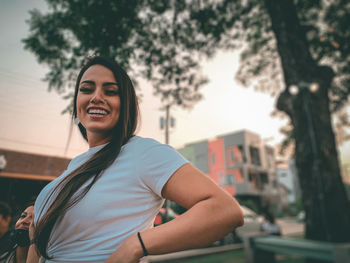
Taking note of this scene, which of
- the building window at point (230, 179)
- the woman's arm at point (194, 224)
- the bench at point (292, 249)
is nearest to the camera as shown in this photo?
the woman's arm at point (194, 224)

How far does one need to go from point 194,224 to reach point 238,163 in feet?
121

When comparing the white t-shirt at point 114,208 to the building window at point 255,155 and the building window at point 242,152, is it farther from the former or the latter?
the building window at point 255,155

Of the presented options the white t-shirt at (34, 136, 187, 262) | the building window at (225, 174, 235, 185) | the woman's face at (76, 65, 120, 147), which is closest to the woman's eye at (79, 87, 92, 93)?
the woman's face at (76, 65, 120, 147)

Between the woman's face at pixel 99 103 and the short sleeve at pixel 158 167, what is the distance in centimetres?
45

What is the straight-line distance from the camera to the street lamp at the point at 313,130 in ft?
18.5

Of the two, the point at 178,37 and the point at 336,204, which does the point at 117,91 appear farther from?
the point at 178,37

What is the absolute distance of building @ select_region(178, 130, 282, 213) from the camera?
36.2 m

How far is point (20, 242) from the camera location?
60.1 inches

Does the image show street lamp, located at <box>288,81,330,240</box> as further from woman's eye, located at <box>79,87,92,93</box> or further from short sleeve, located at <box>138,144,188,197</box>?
woman's eye, located at <box>79,87,92,93</box>

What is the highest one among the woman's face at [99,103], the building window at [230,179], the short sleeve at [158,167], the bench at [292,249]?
the woman's face at [99,103]

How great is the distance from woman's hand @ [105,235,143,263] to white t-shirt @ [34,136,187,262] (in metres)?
0.10

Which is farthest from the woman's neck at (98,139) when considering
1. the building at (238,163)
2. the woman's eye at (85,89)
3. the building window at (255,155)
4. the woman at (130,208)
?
the building window at (255,155)

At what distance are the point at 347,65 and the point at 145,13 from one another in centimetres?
909

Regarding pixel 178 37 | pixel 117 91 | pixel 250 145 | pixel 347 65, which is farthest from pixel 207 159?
pixel 117 91
